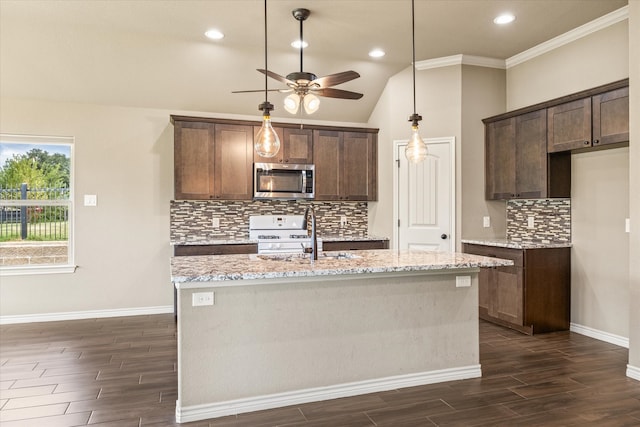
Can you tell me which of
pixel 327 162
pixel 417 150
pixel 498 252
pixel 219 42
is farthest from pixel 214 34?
pixel 498 252

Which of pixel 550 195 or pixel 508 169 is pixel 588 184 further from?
pixel 508 169

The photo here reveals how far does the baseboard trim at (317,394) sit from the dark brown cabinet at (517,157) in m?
2.17

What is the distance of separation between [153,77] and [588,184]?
468cm

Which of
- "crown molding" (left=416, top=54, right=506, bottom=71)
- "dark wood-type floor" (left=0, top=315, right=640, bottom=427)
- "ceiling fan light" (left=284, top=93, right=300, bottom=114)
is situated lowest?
"dark wood-type floor" (left=0, top=315, right=640, bottom=427)

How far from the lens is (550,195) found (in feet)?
13.9

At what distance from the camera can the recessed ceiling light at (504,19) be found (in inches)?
153

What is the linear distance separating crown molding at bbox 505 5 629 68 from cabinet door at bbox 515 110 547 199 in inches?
30.6

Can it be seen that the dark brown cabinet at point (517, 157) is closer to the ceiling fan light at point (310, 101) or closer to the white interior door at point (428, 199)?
the white interior door at point (428, 199)

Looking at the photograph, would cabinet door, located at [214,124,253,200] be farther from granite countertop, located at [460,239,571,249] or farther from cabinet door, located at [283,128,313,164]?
granite countertop, located at [460,239,571,249]

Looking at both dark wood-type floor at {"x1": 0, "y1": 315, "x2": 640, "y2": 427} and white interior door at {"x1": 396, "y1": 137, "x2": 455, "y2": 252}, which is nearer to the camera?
dark wood-type floor at {"x1": 0, "y1": 315, "x2": 640, "y2": 427}

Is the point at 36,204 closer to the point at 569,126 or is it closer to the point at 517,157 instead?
the point at 517,157

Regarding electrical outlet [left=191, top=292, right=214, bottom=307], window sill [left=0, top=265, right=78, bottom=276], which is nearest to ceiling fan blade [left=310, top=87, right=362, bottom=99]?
electrical outlet [left=191, top=292, right=214, bottom=307]

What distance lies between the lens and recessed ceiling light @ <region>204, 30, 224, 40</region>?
4.15 m

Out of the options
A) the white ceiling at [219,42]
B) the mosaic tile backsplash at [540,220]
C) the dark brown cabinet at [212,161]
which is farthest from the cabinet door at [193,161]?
the mosaic tile backsplash at [540,220]
